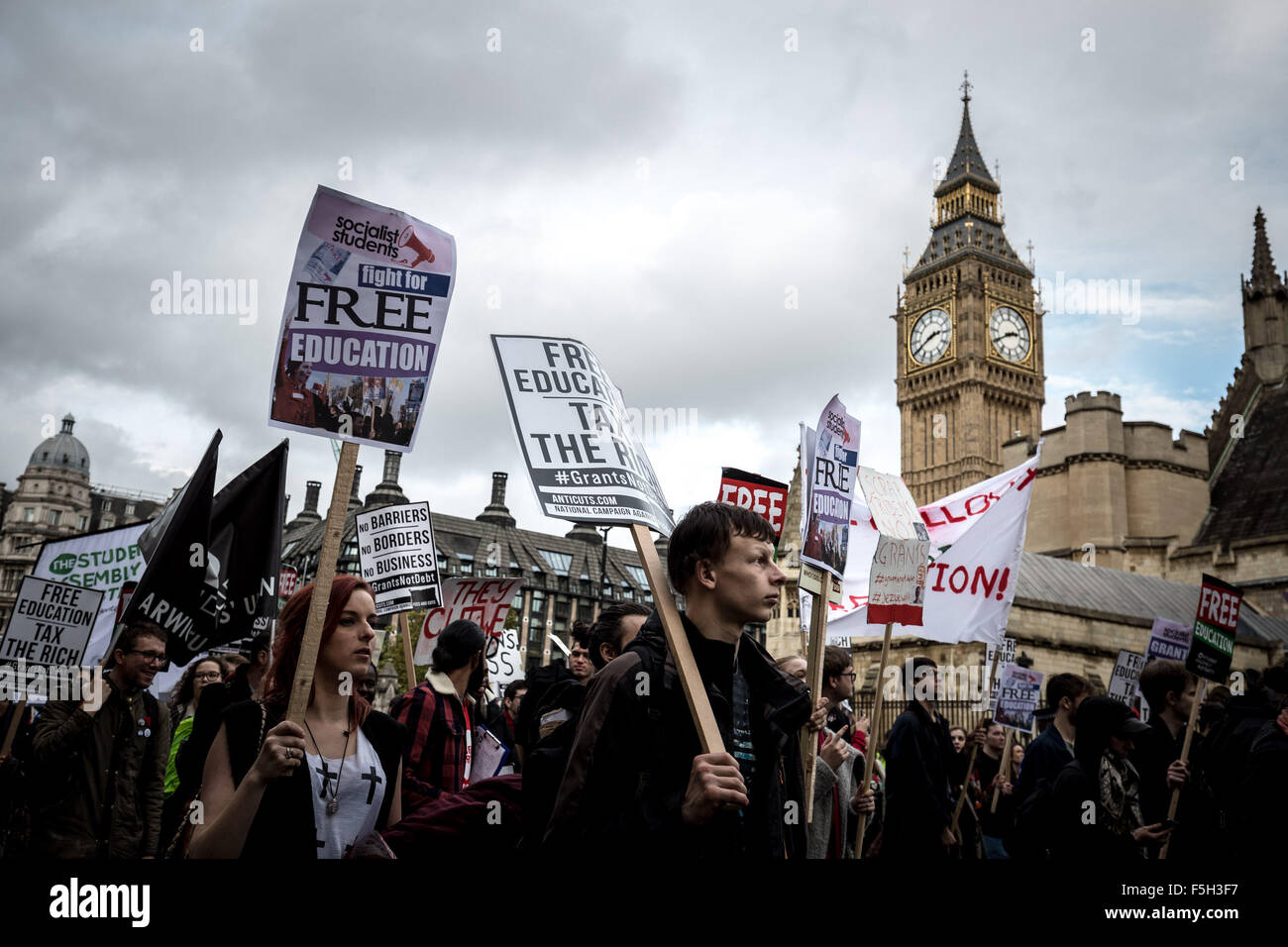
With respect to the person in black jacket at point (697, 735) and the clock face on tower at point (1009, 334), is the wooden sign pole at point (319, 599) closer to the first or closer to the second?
the person in black jacket at point (697, 735)

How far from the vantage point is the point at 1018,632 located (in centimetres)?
3306

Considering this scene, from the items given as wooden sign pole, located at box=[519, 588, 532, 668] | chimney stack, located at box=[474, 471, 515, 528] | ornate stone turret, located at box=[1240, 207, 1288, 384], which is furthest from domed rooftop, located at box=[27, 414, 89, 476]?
ornate stone turret, located at box=[1240, 207, 1288, 384]

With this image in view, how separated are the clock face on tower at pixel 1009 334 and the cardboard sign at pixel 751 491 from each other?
9517cm

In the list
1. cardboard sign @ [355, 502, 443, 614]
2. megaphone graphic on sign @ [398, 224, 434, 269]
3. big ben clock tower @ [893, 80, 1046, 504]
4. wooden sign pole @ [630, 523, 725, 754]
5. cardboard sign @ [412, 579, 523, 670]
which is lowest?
wooden sign pole @ [630, 523, 725, 754]

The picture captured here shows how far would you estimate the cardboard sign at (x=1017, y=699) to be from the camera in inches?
436

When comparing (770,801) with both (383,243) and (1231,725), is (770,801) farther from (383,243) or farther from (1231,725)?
(1231,725)

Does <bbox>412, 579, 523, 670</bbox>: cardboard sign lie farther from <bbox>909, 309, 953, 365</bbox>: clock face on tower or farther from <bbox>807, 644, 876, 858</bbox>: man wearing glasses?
<bbox>909, 309, 953, 365</bbox>: clock face on tower

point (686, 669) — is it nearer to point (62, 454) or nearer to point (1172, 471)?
point (1172, 471)

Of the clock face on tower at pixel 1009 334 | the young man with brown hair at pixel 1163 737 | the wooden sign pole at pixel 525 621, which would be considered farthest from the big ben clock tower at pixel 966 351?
the young man with brown hair at pixel 1163 737

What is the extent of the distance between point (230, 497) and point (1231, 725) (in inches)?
260

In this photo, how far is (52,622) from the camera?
7.64m

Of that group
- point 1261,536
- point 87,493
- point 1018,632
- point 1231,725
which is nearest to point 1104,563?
point 1261,536

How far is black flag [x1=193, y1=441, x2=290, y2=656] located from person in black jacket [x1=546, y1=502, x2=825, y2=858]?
366cm

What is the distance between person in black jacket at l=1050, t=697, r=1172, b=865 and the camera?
5.55 m
